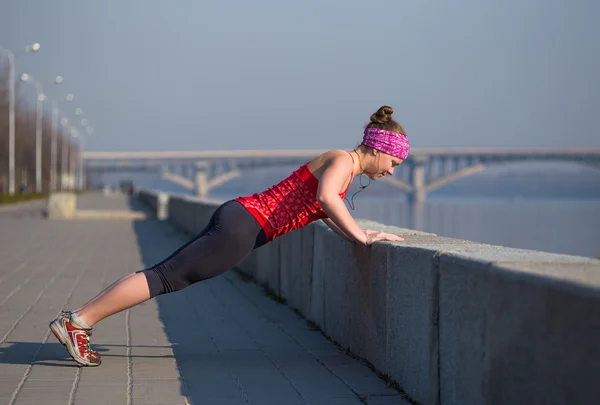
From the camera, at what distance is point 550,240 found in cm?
4066

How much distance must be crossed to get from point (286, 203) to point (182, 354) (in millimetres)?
1254

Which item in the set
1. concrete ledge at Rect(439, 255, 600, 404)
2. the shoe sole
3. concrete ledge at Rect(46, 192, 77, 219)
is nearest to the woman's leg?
the shoe sole

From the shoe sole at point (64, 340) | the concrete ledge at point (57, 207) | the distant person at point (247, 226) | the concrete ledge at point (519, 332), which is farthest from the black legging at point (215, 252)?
the concrete ledge at point (57, 207)

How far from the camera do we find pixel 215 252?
5.62 metres

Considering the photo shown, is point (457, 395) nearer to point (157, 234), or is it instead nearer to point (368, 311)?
point (368, 311)

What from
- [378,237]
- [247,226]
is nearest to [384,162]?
[378,237]

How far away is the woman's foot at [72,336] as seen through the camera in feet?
18.6

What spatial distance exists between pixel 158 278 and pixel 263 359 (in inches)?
35.7

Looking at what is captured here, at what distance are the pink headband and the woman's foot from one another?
176 cm

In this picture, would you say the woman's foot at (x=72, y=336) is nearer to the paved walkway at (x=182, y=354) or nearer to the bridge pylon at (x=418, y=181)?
the paved walkway at (x=182, y=354)

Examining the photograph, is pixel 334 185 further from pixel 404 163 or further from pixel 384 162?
pixel 404 163

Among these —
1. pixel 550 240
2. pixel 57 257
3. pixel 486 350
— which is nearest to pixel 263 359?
pixel 486 350

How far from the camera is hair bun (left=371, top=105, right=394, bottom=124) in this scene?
5.59 metres

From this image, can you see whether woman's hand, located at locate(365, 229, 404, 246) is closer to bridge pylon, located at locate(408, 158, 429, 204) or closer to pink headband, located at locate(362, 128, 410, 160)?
pink headband, located at locate(362, 128, 410, 160)
